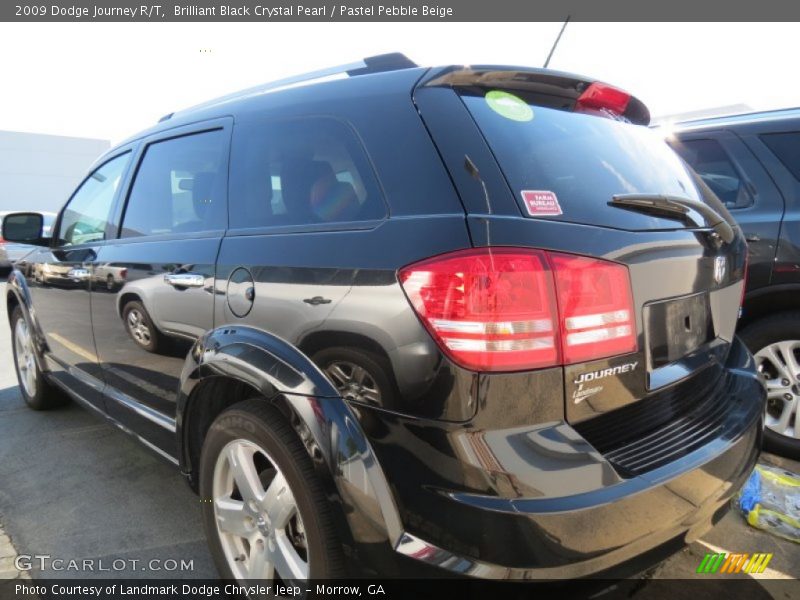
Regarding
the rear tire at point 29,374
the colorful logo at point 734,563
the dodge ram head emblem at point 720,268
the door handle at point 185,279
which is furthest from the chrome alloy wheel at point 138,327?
the colorful logo at point 734,563

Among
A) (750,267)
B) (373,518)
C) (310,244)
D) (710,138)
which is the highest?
(710,138)

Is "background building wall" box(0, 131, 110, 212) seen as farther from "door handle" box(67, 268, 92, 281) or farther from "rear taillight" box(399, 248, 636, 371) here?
"rear taillight" box(399, 248, 636, 371)

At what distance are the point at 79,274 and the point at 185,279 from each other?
4.23ft

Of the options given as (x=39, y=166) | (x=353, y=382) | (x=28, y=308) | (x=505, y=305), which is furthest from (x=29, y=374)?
(x=39, y=166)

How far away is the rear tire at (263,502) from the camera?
155 cm

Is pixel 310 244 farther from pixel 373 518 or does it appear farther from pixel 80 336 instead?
pixel 80 336

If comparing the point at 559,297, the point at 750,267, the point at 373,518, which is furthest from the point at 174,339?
the point at 750,267

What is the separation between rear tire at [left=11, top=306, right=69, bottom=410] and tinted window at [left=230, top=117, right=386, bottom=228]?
281cm

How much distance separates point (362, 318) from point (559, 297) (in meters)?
0.50

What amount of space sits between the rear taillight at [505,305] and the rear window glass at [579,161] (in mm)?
195

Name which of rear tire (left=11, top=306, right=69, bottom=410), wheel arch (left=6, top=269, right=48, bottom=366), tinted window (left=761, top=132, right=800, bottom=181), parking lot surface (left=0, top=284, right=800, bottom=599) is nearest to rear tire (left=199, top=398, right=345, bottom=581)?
parking lot surface (left=0, top=284, right=800, bottom=599)

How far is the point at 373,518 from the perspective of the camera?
4.60 feet

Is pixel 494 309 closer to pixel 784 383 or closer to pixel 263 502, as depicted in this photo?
pixel 263 502

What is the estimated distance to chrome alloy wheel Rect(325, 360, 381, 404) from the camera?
1.42m
